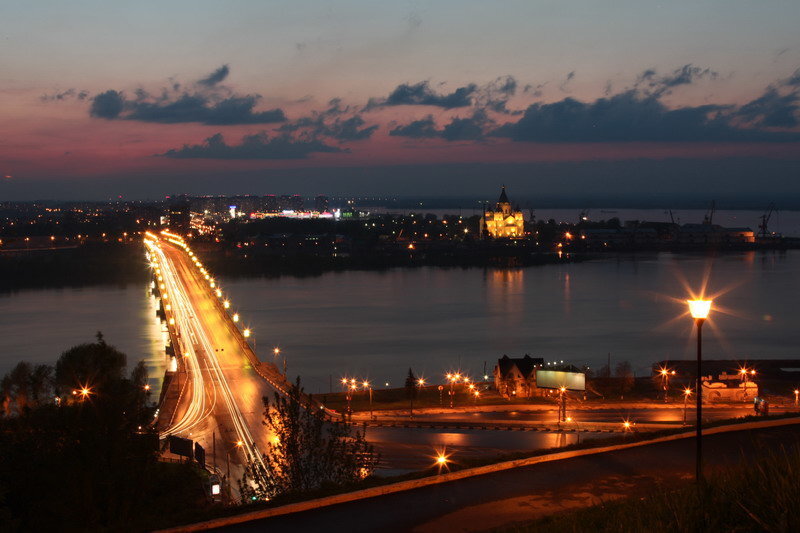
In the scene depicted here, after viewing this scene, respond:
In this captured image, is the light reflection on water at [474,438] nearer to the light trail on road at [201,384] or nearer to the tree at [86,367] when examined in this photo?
the light trail on road at [201,384]

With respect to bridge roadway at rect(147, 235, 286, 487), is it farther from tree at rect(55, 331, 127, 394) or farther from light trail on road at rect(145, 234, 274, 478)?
tree at rect(55, 331, 127, 394)

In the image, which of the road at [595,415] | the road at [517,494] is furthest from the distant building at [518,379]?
the road at [517,494]

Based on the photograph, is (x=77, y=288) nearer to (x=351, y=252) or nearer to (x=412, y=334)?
(x=412, y=334)

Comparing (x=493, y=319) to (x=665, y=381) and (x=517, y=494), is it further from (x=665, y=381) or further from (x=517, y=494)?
(x=517, y=494)

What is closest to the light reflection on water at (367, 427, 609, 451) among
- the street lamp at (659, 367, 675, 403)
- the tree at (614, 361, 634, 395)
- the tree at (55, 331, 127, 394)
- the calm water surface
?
the tree at (55, 331, 127, 394)

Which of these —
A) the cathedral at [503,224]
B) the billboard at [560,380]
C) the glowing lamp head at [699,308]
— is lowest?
the billboard at [560,380]

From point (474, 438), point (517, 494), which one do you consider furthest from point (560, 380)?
point (517, 494)

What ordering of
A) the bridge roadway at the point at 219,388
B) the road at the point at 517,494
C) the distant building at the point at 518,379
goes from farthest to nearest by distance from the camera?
1. the distant building at the point at 518,379
2. the bridge roadway at the point at 219,388
3. the road at the point at 517,494
